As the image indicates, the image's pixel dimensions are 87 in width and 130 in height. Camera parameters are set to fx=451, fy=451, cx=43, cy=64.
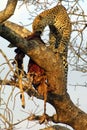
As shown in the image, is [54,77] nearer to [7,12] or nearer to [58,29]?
[58,29]

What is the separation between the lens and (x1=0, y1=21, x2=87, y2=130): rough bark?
4211 millimetres

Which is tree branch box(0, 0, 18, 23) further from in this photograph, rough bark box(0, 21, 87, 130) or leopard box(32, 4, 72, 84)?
leopard box(32, 4, 72, 84)

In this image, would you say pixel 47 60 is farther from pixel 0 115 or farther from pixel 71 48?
pixel 71 48

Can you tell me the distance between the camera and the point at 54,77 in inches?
183

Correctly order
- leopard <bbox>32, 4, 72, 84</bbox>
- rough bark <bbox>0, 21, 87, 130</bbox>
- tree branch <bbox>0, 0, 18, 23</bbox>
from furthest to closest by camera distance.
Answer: leopard <bbox>32, 4, 72, 84</bbox> < rough bark <bbox>0, 21, 87, 130</bbox> < tree branch <bbox>0, 0, 18, 23</bbox>

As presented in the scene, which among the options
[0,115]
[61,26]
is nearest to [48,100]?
[61,26]

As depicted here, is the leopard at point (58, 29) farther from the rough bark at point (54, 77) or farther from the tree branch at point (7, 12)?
the tree branch at point (7, 12)

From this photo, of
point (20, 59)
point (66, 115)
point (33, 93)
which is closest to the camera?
point (33, 93)

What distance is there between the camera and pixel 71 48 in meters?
6.36

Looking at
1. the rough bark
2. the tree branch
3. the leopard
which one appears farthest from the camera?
the leopard

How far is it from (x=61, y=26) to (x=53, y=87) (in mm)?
675

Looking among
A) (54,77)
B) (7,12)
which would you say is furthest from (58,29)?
(7,12)

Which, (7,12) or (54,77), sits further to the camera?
(54,77)

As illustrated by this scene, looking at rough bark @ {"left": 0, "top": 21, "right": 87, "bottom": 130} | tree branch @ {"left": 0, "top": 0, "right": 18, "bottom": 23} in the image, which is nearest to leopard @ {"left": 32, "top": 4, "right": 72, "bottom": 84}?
rough bark @ {"left": 0, "top": 21, "right": 87, "bottom": 130}
